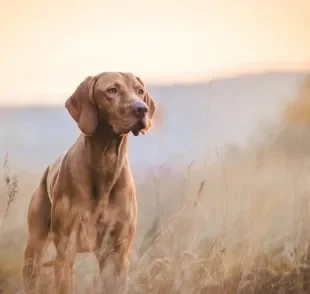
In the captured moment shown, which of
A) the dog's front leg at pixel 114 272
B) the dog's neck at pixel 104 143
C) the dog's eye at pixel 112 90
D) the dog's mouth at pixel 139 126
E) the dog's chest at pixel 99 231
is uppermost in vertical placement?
the dog's eye at pixel 112 90

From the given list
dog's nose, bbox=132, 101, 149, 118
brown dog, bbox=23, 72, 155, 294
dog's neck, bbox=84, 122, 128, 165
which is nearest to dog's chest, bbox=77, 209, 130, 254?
brown dog, bbox=23, 72, 155, 294

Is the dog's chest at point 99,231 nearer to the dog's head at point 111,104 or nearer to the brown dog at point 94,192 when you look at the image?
the brown dog at point 94,192

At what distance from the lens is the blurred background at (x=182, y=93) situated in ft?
6.29

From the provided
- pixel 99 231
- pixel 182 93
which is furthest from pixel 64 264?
pixel 182 93

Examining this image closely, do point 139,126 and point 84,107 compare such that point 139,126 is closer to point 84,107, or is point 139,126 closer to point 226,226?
point 84,107

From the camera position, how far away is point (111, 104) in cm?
186

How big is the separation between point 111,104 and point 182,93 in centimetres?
27

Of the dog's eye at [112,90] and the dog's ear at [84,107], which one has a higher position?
the dog's eye at [112,90]

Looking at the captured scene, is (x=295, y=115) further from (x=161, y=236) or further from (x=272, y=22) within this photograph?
(x=161, y=236)

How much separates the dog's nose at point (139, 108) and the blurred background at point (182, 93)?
0.12 metres

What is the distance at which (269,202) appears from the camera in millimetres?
2049

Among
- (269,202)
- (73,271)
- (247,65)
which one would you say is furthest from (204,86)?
(73,271)

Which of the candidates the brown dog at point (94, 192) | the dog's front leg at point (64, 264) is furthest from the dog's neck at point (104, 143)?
the dog's front leg at point (64, 264)

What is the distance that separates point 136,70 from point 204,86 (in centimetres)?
24
